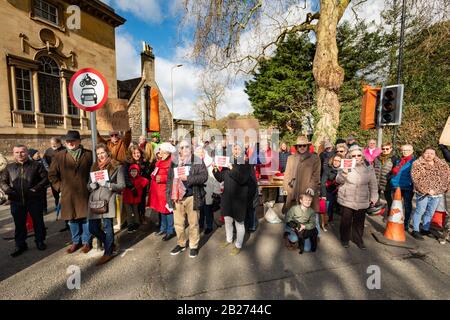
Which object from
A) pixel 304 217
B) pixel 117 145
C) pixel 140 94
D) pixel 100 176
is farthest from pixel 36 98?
pixel 304 217

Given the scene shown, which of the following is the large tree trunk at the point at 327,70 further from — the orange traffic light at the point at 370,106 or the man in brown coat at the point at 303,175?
the man in brown coat at the point at 303,175

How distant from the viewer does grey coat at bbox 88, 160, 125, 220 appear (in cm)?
328

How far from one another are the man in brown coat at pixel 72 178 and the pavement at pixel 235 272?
0.74m

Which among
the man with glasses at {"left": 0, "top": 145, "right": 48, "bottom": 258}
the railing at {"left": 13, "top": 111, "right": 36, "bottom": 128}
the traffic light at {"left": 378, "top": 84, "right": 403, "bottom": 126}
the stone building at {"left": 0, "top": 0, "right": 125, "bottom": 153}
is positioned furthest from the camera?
the railing at {"left": 13, "top": 111, "right": 36, "bottom": 128}

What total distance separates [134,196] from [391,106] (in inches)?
239

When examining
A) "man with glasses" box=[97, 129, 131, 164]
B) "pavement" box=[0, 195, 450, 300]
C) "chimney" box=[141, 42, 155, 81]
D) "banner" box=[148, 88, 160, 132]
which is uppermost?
"chimney" box=[141, 42, 155, 81]

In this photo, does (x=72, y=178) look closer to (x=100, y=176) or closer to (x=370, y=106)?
(x=100, y=176)

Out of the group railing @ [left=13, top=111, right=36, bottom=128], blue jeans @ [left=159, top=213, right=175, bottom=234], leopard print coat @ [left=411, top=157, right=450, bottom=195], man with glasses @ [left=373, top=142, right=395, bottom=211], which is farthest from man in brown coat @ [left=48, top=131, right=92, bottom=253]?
railing @ [left=13, top=111, right=36, bottom=128]

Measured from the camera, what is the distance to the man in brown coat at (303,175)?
397 cm

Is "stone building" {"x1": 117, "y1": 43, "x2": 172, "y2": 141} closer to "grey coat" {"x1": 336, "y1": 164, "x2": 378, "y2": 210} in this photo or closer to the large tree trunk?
the large tree trunk

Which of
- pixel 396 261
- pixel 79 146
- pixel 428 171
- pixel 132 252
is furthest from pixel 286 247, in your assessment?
pixel 79 146

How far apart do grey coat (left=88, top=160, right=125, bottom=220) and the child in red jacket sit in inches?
45.4

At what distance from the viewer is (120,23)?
52.3ft

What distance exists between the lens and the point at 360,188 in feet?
11.9
